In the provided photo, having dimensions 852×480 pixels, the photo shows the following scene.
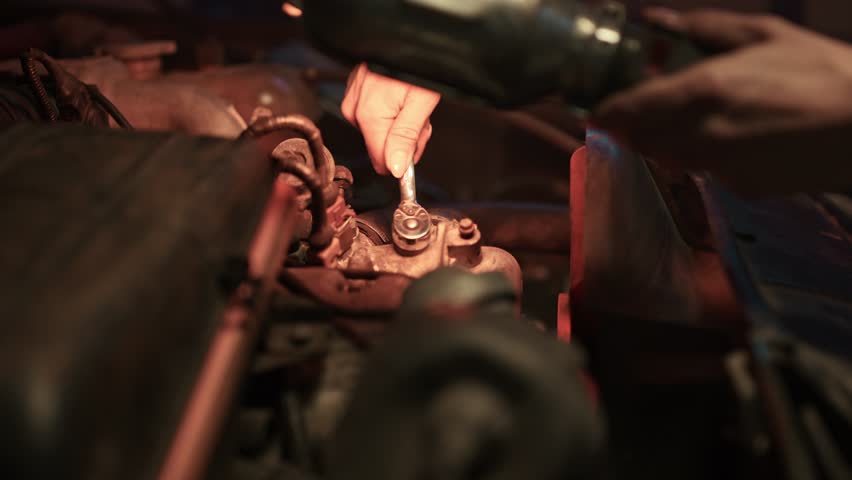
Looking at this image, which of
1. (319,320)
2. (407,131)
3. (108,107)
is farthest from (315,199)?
Answer: (108,107)

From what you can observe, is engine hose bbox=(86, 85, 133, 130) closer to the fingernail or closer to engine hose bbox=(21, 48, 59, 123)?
engine hose bbox=(21, 48, 59, 123)

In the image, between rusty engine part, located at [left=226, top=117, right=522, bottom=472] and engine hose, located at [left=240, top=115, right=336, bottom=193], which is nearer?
rusty engine part, located at [left=226, top=117, right=522, bottom=472]

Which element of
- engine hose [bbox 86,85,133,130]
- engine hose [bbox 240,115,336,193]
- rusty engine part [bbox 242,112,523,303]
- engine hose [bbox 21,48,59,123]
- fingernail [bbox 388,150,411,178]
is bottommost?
rusty engine part [bbox 242,112,523,303]

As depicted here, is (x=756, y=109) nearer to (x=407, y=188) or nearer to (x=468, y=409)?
(x=468, y=409)

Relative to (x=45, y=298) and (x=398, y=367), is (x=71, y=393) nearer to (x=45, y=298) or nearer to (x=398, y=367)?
(x=45, y=298)

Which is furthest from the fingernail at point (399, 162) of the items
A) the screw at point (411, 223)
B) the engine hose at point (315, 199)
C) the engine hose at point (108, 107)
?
the engine hose at point (108, 107)

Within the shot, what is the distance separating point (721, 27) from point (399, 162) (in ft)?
2.67

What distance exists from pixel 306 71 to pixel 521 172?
1.04 metres

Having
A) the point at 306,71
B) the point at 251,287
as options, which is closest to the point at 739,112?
the point at 251,287

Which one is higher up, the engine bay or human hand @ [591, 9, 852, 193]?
human hand @ [591, 9, 852, 193]

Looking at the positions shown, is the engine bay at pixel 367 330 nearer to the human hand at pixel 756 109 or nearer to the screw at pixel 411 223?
the screw at pixel 411 223

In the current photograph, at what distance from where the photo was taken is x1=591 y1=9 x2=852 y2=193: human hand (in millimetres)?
762

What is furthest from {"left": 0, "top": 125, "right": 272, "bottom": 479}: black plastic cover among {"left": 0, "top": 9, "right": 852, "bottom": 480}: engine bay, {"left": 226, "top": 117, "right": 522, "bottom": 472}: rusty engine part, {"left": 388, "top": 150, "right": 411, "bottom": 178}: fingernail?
{"left": 388, "top": 150, "right": 411, "bottom": 178}: fingernail

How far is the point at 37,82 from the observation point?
1283 mm
